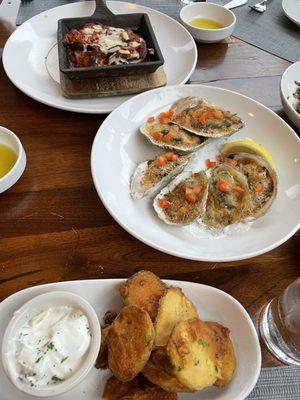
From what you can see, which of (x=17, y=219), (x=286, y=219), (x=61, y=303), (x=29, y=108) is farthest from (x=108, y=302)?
(x=29, y=108)

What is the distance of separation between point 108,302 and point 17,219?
42 centimetres

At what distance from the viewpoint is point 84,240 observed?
3.69 ft

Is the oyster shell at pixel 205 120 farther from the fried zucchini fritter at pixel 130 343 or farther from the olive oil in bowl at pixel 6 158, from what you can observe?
the fried zucchini fritter at pixel 130 343

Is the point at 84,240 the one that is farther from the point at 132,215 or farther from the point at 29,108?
the point at 29,108

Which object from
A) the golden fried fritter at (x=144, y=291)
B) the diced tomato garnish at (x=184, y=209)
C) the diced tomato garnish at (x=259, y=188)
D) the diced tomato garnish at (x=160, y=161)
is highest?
the diced tomato garnish at (x=259, y=188)

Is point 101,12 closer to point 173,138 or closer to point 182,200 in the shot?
point 173,138

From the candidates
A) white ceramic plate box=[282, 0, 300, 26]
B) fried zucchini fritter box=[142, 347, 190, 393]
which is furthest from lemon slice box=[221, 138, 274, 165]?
white ceramic plate box=[282, 0, 300, 26]

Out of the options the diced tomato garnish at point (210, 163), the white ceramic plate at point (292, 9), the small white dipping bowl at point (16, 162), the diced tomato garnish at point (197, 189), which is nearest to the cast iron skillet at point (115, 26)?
the small white dipping bowl at point (16, 162)

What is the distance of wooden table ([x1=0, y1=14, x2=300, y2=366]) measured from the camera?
106 cm

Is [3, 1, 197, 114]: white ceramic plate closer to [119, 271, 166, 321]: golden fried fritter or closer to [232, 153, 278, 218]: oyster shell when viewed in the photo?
[232, 153, 278, 218]: oyster shell

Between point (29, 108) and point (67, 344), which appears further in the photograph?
point (29, 108)

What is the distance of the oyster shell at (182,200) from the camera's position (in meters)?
1.13

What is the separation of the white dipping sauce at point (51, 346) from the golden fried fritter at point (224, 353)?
0.97 feet

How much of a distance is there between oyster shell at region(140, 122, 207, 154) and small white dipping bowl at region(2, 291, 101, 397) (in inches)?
26.3
